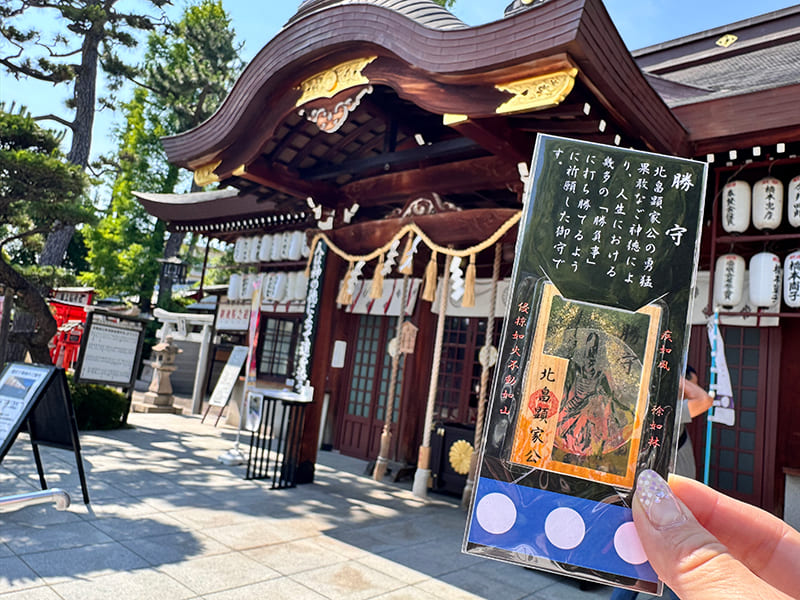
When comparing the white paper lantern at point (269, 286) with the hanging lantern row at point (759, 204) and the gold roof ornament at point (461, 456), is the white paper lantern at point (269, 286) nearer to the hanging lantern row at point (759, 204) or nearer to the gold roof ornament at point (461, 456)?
the gold roof ornament at point (461, 456)

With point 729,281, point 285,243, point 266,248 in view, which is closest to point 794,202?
point 729,281

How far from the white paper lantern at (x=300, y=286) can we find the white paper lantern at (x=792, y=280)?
755cm

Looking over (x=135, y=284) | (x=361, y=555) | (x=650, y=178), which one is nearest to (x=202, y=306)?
(x=135, y=284)

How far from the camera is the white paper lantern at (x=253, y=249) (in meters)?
11.1

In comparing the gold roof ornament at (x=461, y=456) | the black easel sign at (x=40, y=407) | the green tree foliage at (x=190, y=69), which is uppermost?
the green tree foliage at (x=190, y=69)

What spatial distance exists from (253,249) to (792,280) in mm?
9257

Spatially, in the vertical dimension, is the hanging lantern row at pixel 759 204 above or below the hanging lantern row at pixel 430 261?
above

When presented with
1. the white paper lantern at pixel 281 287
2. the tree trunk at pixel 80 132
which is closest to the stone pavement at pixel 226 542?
the white paper lantern at pixel 281 287

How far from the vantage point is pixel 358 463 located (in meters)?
8.98

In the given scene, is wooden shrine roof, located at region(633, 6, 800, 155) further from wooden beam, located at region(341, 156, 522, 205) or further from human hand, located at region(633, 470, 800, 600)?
human hand, located at region(633, 470, 800, 600)

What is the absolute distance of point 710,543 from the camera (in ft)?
3.77

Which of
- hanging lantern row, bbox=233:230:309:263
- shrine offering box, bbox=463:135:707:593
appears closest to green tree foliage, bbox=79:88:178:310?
hanging lantern row, bbox=233:230:309:263

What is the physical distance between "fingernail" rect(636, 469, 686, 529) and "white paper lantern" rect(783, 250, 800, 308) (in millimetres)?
4833

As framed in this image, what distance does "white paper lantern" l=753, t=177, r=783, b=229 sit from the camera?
5129mm
